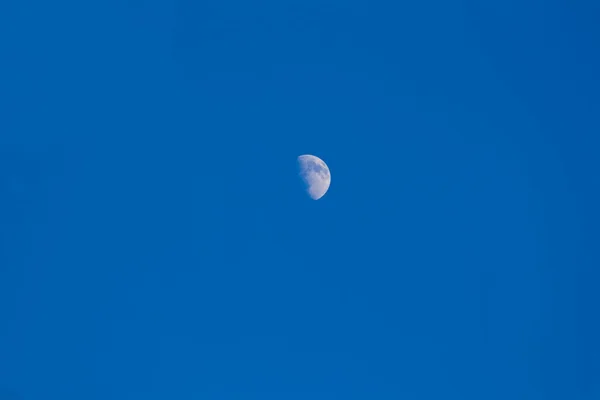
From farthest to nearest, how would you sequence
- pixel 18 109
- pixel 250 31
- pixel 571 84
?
pixel 571 84 < pixel 250 31 < pixel 18 109

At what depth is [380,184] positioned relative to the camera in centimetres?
383

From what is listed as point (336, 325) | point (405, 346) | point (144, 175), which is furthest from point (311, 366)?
point (144, 175)

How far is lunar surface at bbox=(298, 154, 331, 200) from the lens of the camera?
12.3ft

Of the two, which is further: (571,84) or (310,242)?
(571,84)

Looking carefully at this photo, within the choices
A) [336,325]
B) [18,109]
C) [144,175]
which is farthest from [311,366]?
[18,109]

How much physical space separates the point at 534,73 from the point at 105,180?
244cm

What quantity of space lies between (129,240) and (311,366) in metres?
1.18

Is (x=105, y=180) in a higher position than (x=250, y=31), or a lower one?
lower

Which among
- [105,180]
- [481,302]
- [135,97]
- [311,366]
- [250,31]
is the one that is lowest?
[311,366]

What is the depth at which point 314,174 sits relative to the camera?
3.76m

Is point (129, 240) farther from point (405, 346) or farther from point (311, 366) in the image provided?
point (405, 346)

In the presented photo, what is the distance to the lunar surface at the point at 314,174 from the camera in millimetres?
3748

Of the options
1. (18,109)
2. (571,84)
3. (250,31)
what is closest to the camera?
(18,109)

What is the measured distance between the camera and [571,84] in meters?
4.02
